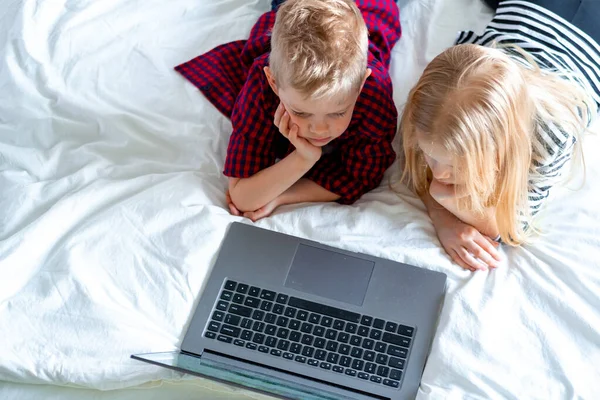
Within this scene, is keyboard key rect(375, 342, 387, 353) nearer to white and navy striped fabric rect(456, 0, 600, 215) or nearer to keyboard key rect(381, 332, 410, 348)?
keyboard key rect(381, 332, 410, 348)

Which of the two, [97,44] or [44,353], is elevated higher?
[97,44]

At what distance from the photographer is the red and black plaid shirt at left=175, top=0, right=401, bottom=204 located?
3.95 feet

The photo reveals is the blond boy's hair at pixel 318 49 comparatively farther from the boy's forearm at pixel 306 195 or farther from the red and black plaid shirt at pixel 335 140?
the boy's forearm at pixel 306 195

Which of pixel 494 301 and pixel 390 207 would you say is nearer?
pixel 494 301

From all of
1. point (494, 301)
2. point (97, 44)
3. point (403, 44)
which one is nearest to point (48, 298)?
point (97, 44)

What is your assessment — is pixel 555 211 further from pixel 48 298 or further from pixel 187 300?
pixel 48 298

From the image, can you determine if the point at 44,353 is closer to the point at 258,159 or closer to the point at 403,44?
the point at 258,159

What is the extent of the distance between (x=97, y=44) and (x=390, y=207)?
64 centimetres

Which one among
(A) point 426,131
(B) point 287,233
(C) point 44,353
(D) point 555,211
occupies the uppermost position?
(A) point 426,131

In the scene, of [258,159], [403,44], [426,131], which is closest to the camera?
[426,131]

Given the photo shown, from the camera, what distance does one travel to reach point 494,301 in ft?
3.51

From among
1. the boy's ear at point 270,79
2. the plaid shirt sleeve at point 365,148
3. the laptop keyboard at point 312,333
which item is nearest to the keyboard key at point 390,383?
the laptop keyboard at point 312,333

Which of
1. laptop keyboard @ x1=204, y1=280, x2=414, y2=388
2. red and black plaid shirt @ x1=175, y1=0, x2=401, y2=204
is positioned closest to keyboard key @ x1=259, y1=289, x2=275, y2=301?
laptop keyboard @ x1=204, y1=280, x2=414, y2=388

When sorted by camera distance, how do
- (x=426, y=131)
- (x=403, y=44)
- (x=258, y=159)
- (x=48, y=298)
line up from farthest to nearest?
(x=403, y=44) → (x=258, y=159) → (x=48, y=298) → (x=426, y=131)
